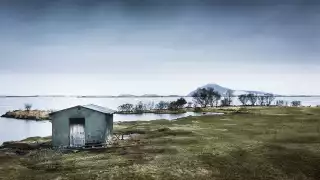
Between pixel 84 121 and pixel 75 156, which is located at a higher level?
pixel 84 121

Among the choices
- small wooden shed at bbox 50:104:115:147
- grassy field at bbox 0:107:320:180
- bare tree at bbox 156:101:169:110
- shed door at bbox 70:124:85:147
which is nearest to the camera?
grassy field at bbox 0:107:320:180

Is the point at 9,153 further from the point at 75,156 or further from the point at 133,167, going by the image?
the point at 133,167

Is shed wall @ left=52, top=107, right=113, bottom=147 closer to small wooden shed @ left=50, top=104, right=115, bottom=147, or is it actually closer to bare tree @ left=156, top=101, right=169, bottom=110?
small wooden shed @ left=50, top=104, right=115, bottom=147

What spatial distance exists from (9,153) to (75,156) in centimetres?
925

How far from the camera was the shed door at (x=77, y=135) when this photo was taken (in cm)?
4028

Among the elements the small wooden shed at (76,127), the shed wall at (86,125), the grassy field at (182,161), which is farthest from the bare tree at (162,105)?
the grassy field at (182,161)

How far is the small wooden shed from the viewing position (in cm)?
4006

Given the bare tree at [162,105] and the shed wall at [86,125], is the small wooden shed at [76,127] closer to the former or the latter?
the shed wall at [86,125]

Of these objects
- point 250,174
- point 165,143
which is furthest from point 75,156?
point 250,174

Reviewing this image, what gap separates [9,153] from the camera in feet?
125

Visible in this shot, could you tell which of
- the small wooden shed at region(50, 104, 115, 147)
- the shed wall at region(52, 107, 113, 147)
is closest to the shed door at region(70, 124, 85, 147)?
the small wooden shed at region(50, 104, 115, 147)

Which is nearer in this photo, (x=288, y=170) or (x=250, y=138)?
(x=288, y=170)

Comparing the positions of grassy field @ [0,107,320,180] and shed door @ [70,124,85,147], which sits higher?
shed door @ [70,124,85,147]

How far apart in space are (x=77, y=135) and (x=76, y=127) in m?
1.21
